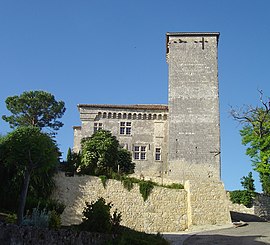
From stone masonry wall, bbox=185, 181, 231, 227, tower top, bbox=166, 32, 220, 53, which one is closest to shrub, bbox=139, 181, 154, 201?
stone masonry wall, bbox=185, 181, 231, 227

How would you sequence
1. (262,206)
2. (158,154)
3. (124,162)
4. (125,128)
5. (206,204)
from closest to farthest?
(206,204)
(262,206)
(124,162)
(158,154)
(125,128)

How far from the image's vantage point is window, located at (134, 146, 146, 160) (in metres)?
37.9

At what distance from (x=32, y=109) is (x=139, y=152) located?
11.2 meters

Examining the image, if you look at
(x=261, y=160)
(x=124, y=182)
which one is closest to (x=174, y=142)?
(x=261, y=160)

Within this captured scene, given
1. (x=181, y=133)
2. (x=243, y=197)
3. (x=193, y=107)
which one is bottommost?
(x=243, y=197)

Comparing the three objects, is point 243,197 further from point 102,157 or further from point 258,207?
point 102,157

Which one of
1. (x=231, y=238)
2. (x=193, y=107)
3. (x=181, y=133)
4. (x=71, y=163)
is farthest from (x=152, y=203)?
(x=193, y=107)

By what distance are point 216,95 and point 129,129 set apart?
8406 millimetres

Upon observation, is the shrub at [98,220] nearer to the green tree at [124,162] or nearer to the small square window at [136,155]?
the green tree at [124,162]

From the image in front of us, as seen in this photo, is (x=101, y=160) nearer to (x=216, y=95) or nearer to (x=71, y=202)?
(x=71, y=202)

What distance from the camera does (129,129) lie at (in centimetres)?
3884

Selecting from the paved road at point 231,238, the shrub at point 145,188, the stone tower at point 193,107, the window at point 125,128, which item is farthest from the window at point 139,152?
the paved road at point 231,238

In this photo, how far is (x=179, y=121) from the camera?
119ft

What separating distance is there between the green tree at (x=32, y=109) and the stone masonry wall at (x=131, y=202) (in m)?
14.7
